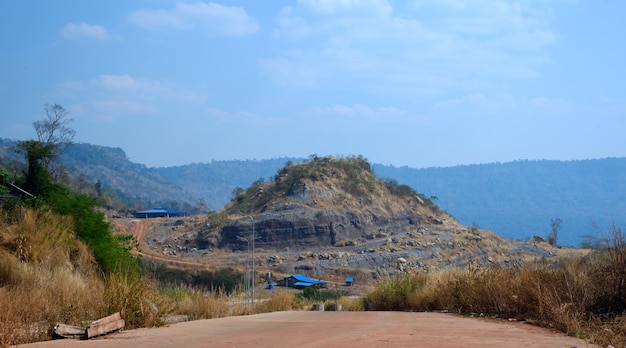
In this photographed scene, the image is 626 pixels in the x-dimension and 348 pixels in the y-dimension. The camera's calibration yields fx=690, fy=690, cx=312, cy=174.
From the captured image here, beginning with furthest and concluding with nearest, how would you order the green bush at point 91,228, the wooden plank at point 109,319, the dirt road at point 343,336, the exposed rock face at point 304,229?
the exposed rock face at point 304,229, the green bush at point 91,228, the wooden plank at point 109,319, the dirt road at point 343,336

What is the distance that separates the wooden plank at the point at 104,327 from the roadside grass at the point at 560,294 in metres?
7.40

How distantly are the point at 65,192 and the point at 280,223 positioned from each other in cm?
6002

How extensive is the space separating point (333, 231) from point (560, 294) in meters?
75.5

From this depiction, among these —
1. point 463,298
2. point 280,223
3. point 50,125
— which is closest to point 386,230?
point 280,223

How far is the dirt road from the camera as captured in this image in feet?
31.9

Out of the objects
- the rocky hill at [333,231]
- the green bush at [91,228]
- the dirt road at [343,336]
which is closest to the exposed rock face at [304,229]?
the rocky hill at [333,231]

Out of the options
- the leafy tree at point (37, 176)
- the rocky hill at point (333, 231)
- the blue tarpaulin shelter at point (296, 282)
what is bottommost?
the blue tarpaulin shelter at point (296, 282)

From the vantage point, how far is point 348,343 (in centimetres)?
967

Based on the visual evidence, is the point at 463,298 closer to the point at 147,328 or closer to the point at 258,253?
the point at 147,328

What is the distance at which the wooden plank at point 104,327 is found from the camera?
10734 mm

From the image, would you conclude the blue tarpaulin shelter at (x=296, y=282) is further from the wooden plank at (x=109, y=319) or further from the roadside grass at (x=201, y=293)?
the wooden plank at (x=109, y=319)

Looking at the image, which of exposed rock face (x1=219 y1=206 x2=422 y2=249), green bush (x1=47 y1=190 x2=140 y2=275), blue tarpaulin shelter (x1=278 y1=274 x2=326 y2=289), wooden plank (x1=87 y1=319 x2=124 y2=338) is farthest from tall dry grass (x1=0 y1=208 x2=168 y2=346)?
exposed rock face (x1=219 y1=206 x2=422 y2=249)

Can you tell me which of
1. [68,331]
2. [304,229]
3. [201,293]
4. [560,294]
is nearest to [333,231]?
[304,229]

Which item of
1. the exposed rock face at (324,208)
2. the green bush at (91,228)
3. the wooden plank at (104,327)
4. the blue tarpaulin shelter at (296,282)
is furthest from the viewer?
the exposed rock face at (324,208)
